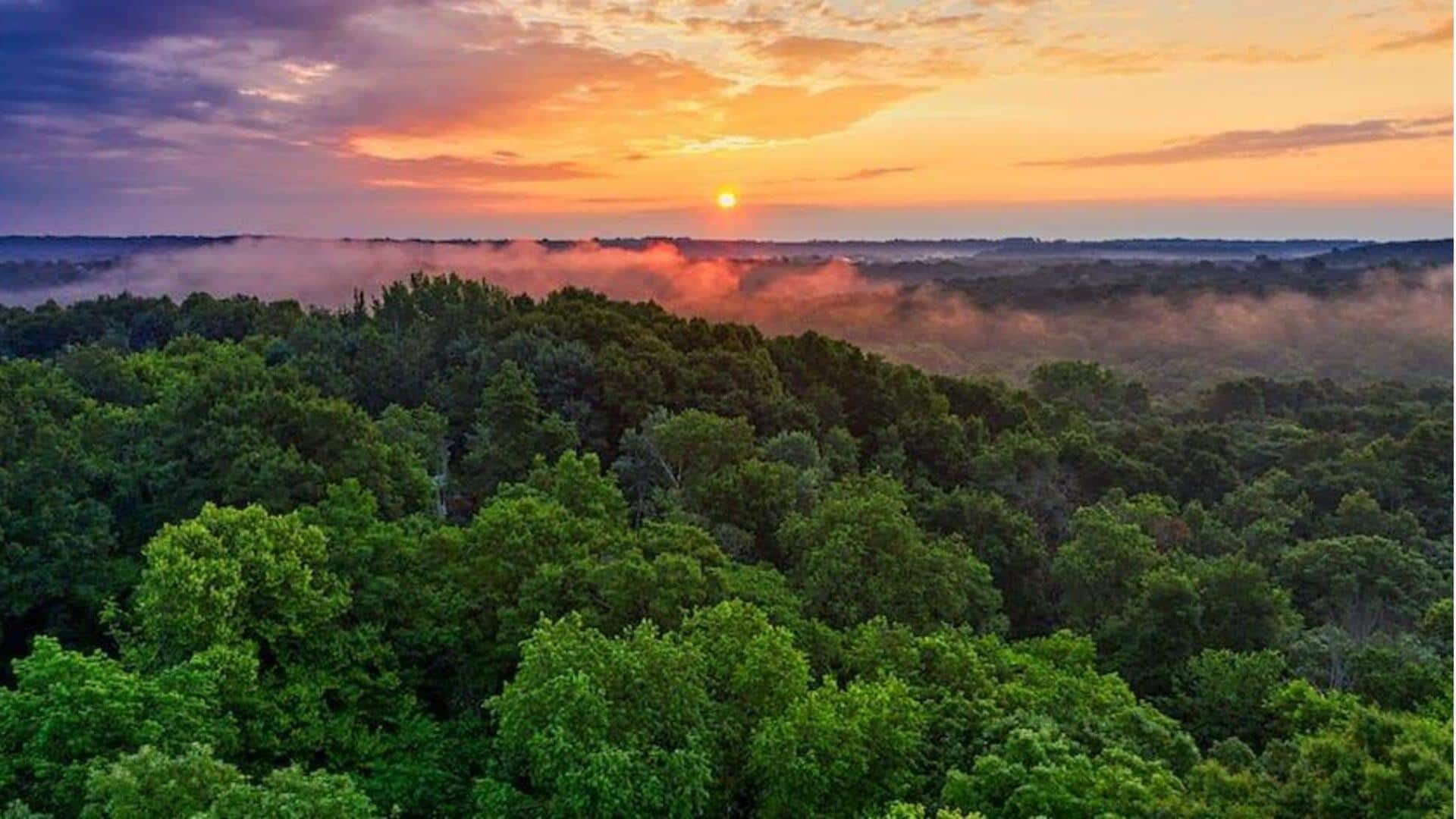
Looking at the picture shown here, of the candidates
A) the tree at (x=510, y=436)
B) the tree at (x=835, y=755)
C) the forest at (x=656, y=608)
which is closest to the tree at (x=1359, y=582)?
the forest at (x=656, y=608)

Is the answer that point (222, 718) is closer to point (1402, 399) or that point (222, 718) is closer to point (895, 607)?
point (895, 607)

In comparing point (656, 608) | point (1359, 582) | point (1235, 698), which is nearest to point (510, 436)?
point (656, 608)

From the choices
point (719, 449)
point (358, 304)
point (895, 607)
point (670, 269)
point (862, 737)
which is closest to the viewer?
point (862, 737)

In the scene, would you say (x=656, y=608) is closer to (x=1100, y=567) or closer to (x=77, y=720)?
(x=77, y=720)

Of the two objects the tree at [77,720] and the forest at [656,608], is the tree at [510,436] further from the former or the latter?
the tree at [77,720]

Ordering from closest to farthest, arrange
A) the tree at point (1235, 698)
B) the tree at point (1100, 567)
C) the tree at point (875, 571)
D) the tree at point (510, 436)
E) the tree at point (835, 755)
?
the tree at point (835, 755) < the tree at point (1235, 698) < the tree at point (875, 571) < the tree at point (1100, 567) < the tree at point (510, 436)

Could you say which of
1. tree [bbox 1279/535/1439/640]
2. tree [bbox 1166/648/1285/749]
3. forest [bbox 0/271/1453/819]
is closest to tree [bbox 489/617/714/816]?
forest [bbox 0/271/1453/819]

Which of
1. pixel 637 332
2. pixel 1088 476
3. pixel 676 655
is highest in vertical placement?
pixel 637 332

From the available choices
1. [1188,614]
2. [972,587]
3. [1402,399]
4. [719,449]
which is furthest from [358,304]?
[1402,399]
